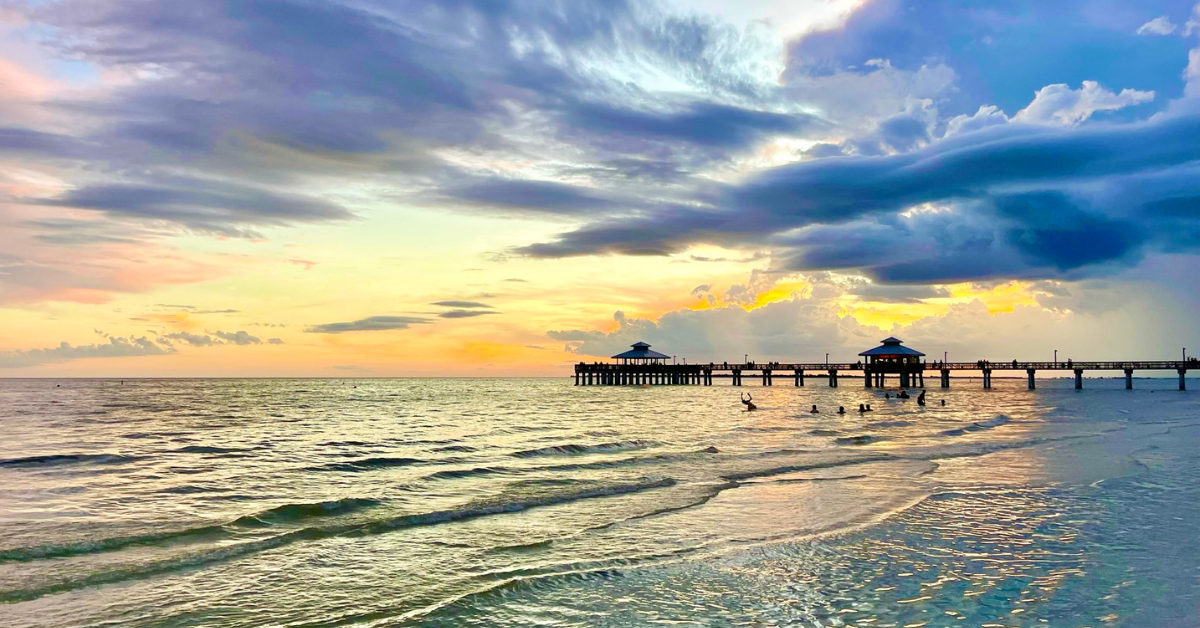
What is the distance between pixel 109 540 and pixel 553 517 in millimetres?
7874

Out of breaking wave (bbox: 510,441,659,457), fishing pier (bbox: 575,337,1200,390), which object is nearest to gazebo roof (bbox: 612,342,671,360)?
fishing pier (bbox: 575,337,1200,390)

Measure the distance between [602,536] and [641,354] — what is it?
3821 inches

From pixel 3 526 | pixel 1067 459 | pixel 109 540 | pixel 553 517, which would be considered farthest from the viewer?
pixel 1067 459

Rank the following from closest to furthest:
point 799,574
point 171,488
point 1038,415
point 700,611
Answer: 1. point 700,611
2. point 799,574
3. point 171,488
4. point 1038,415

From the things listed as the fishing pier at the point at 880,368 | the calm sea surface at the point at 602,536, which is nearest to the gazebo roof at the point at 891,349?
the fishing pier at the point at 880,368

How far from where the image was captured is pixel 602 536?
12.9 metres

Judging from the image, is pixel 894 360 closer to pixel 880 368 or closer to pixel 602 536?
pixel 880 368

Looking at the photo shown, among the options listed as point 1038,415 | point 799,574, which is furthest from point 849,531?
point 1038,415

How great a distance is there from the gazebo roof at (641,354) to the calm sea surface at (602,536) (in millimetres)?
81130

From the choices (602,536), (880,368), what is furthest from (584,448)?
(880,368)

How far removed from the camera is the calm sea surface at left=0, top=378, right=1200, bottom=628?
8781mm

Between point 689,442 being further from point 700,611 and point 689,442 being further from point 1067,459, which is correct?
point 700,611

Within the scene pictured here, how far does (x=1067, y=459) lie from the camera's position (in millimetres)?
22953

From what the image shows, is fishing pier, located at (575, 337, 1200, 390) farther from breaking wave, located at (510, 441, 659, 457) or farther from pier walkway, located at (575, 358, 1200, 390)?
breaking wave, located at (510, 441, 659, 457)
